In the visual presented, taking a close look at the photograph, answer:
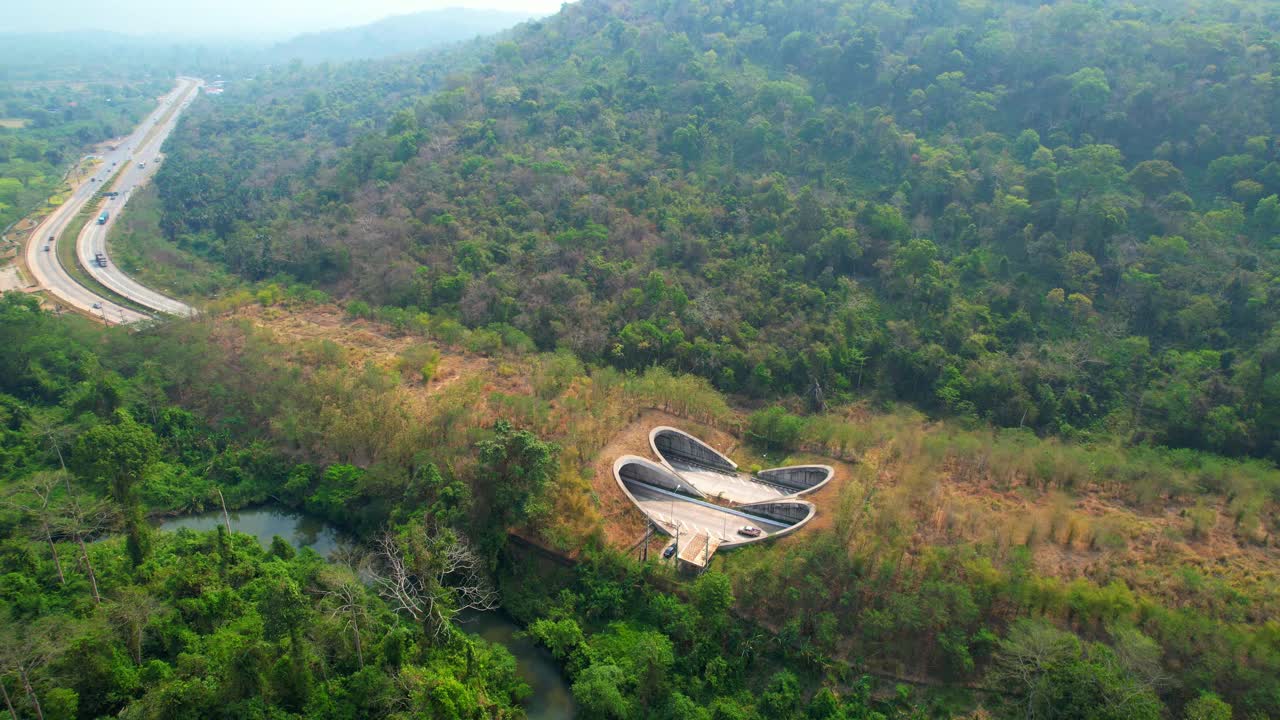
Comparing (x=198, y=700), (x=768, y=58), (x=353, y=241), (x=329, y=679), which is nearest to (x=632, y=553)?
(x=329, y=679)

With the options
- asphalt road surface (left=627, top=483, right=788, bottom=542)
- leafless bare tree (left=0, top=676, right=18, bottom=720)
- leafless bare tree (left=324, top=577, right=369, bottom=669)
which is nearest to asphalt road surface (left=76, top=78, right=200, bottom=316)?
leafless bare tree (left=0, top=676, right=18, bottom=720)

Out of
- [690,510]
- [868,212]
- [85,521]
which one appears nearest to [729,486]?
[690,510]

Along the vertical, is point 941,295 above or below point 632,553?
above

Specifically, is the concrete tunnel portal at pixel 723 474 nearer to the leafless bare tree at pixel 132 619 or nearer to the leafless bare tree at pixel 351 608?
the leafless bare tree at pixel 351 608

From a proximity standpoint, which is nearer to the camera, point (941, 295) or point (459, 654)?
point (459, 654)

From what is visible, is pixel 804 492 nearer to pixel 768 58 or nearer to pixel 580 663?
pixel 580 663

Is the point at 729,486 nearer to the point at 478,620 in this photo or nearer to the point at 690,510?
the point at 690,510
